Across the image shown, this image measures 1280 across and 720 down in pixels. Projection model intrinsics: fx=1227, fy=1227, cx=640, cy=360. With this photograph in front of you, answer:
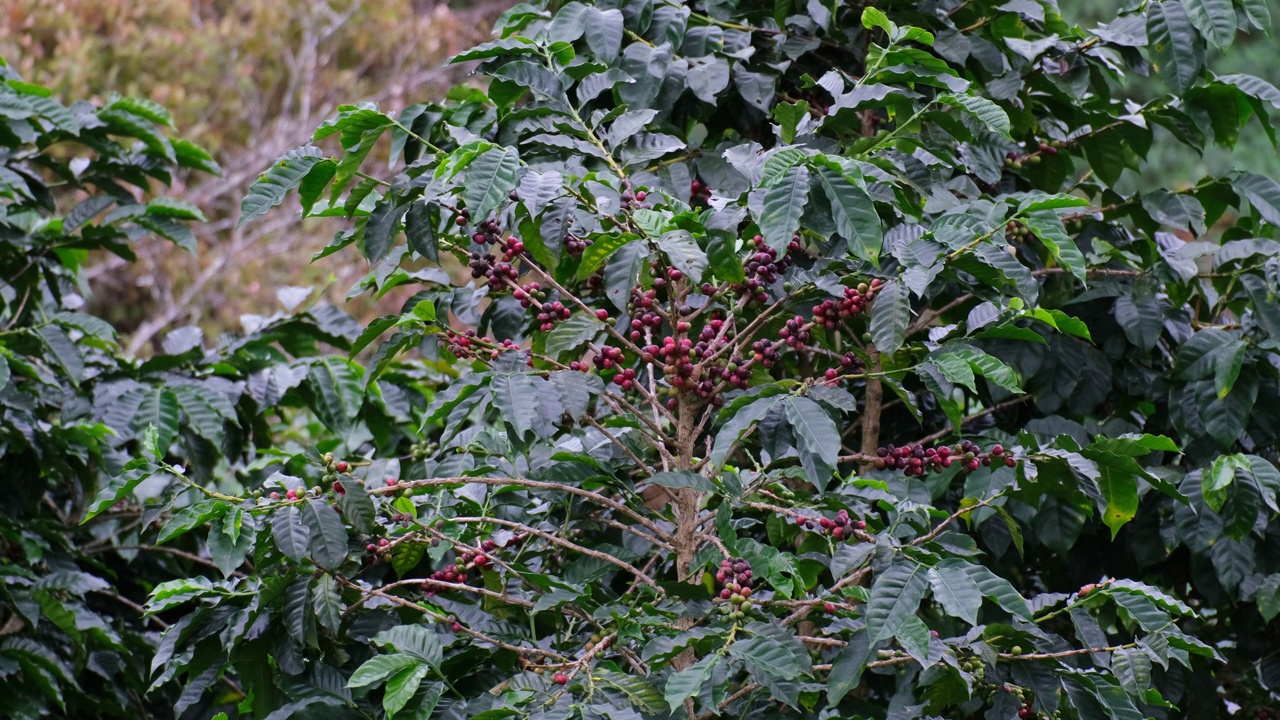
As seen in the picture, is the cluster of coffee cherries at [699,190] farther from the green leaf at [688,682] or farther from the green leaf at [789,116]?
the green leaf at [688,682]

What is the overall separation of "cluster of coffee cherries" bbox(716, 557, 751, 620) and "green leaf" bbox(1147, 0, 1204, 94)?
953mm

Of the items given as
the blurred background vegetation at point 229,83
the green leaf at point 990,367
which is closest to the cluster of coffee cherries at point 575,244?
the green leaf at point 990,367

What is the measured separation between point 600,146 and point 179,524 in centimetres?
67

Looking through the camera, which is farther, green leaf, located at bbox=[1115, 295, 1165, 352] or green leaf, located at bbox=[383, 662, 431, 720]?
green leaf, located at bbox=[1115, 295, 1165, 352]

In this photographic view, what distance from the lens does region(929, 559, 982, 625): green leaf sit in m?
1.21

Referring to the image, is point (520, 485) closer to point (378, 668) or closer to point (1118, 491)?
point (378, 668)

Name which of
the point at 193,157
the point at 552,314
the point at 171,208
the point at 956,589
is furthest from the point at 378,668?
the point at 193,157

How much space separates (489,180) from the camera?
1.34 metres

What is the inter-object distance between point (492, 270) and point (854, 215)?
18.5 inches

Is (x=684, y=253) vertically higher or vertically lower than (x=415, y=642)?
higher

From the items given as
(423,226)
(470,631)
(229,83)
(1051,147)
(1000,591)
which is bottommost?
(229,83)

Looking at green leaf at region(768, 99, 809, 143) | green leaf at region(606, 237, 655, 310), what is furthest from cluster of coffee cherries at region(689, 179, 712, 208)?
green leaf at region(606, 237, 655, 310)

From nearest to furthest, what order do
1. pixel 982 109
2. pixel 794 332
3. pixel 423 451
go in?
pixel 982 109, pixel 794 332, pixel 423 451

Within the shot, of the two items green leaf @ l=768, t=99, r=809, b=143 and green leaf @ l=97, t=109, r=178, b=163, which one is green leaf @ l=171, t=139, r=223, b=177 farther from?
green leaf @ l=768, t=99, r=809, b=143
